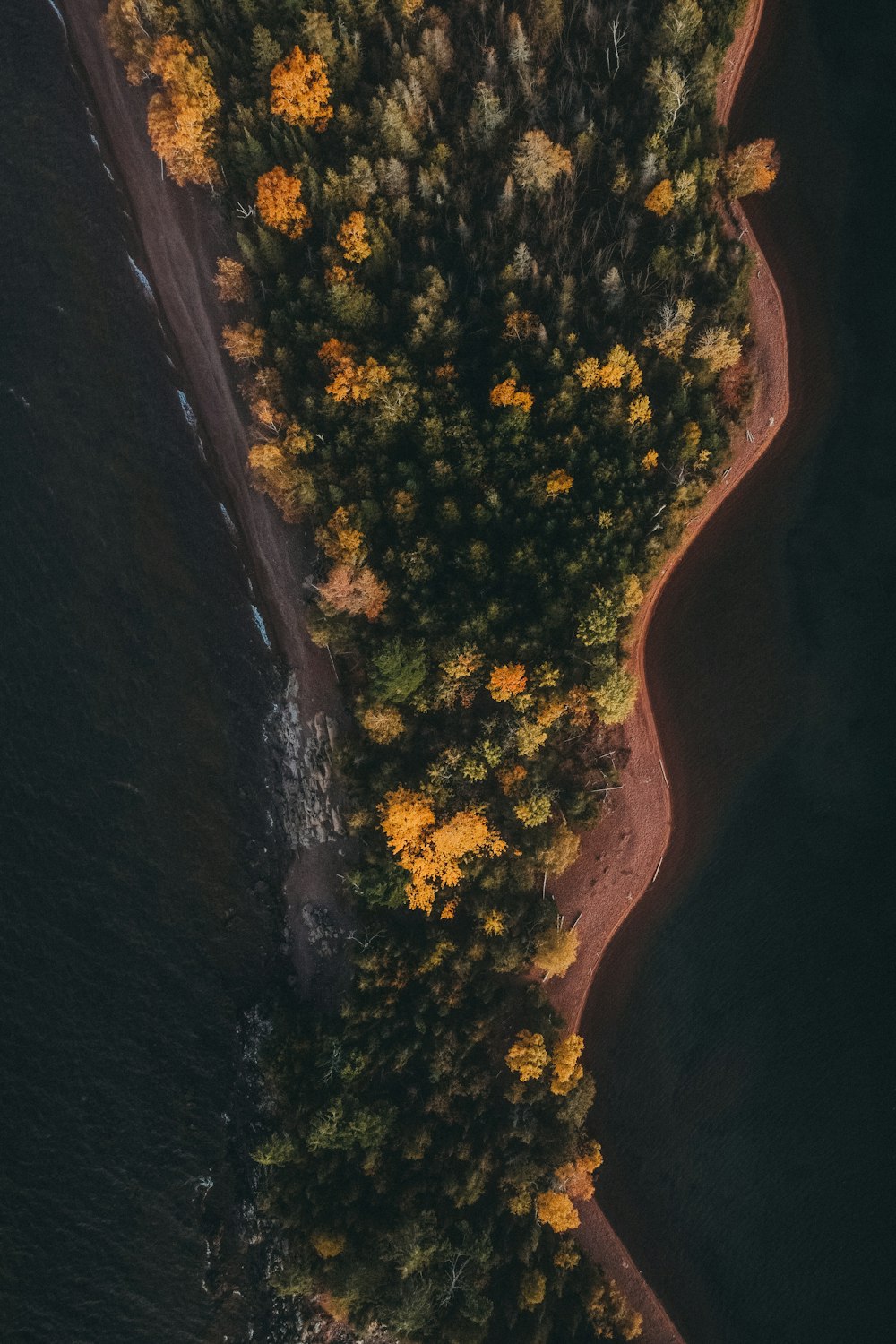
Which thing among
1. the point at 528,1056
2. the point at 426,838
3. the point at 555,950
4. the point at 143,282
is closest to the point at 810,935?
the point at 555,950

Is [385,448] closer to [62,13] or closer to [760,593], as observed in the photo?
[760,593]

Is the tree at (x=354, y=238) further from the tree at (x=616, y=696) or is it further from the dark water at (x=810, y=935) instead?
the dark water at (x=810, y=935)

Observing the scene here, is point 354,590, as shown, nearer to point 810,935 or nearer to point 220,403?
point 220,403

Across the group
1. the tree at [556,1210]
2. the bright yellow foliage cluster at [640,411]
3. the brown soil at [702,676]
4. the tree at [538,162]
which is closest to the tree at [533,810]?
the brown soil at [702,676]

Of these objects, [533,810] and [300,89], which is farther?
[300,89]

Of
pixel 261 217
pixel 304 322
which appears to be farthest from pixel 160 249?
pixel 304 322
